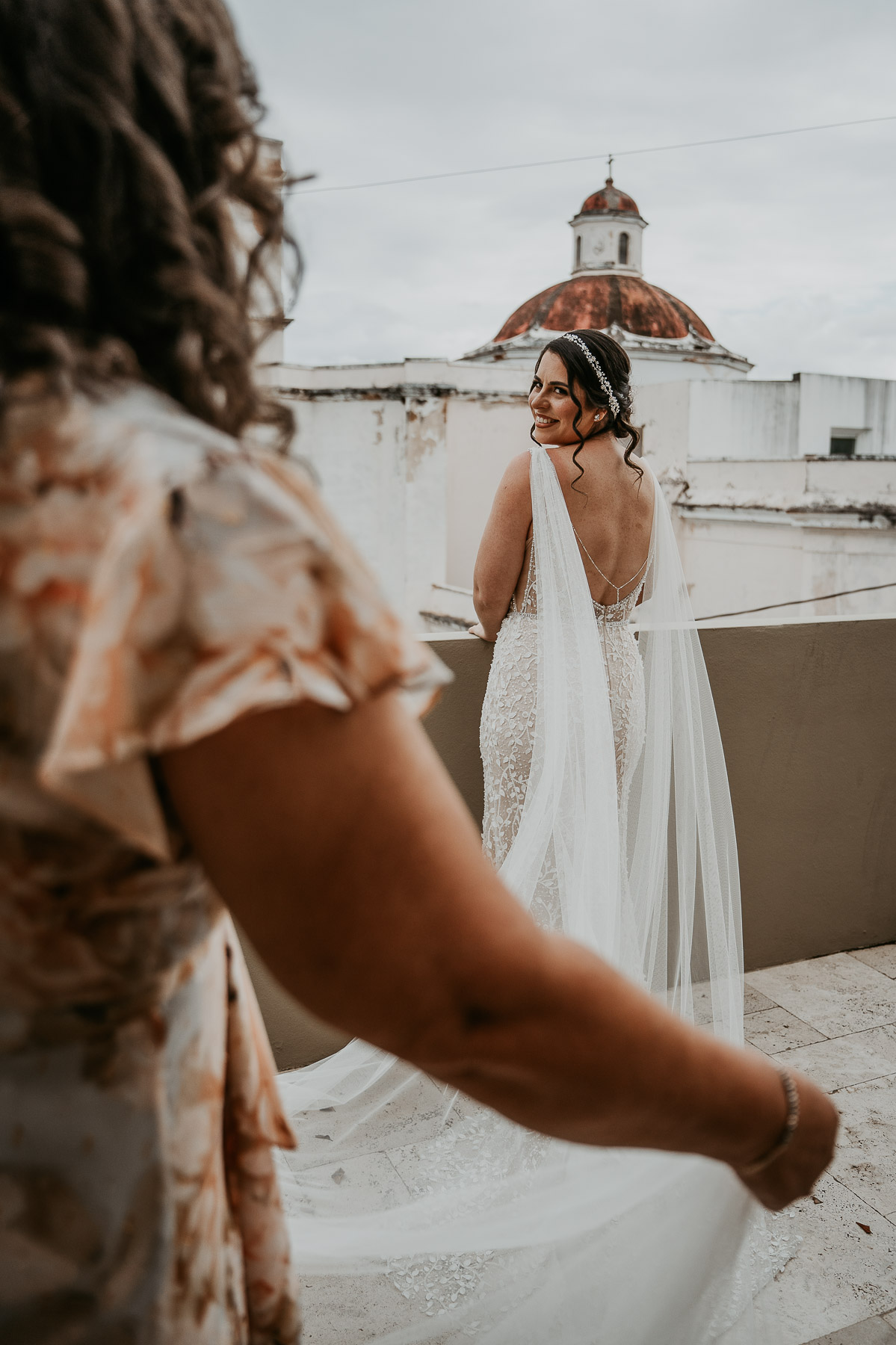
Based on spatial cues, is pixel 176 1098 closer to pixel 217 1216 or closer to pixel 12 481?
pixel 217 1216

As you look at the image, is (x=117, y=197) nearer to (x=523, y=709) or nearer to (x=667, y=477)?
(x=523, y=709)

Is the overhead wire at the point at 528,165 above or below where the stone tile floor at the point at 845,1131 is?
above

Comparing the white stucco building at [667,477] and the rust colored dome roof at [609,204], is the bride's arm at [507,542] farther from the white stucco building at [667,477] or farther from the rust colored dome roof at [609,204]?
the rust colored dome roof at [609,204]

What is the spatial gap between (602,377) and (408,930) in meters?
2.96

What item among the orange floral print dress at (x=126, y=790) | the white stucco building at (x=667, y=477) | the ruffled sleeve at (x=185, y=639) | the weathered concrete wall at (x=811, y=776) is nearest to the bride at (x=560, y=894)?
the weathered concrete wall at (x=811, y=776)

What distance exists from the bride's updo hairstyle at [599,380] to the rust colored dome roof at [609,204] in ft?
102

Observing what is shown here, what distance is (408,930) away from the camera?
1.72ft

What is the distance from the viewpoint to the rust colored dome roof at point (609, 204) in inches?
1212

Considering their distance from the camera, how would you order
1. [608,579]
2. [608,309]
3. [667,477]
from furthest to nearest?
[608,309] → [667,477] → [608,579]

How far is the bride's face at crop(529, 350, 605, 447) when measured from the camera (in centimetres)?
323

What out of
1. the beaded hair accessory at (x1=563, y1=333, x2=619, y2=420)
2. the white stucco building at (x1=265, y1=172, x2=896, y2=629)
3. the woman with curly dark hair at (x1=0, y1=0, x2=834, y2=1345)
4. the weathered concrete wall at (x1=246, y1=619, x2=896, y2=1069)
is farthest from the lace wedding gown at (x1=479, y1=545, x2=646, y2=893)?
the white stucco building at (x1=265, y1=172, x2=896, y2=629)

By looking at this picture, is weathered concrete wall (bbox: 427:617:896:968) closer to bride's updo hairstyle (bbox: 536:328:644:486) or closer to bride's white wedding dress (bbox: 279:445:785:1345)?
bride's white wedding dress (bbox: 279:445:785:1345)

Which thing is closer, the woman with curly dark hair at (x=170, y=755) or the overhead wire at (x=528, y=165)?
the woman with curly dark hair at (x=170, y=755)

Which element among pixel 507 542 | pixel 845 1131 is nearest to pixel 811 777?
pixel 845 1131
